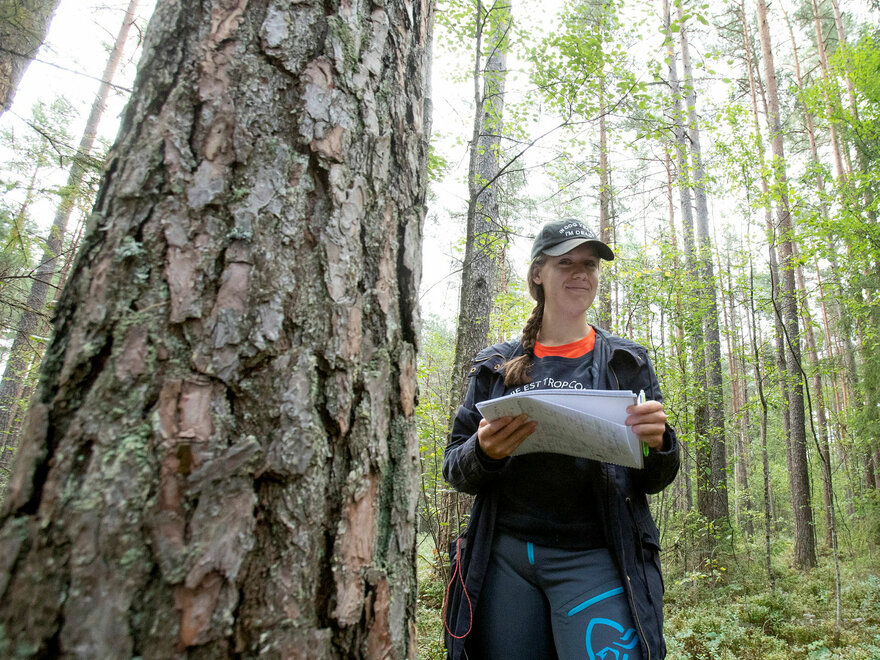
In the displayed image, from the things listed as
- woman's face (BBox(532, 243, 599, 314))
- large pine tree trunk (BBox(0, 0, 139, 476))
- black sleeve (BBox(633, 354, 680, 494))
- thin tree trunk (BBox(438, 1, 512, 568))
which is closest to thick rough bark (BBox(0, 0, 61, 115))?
large pine tree trunk (BBox(0, 0, 139, 476))

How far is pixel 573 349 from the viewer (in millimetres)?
2107

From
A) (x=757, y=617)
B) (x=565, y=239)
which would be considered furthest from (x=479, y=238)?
(x=757, y=617)

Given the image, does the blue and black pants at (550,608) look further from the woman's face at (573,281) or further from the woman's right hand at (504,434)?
the woman's face at (573,281)

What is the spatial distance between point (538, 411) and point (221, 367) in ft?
3.34

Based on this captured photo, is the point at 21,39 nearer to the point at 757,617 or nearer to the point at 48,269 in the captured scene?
Result: the point at 48,269

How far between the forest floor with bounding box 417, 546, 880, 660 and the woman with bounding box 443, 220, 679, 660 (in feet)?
7.97

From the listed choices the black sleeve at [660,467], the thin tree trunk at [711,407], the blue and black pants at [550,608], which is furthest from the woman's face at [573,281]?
the thin tree trunk at [711,407]

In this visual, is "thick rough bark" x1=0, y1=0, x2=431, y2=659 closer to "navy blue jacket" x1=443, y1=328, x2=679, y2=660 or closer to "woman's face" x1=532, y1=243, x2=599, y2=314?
"navy blue jacket" x1=443, y1=328, x2=679, y2=660

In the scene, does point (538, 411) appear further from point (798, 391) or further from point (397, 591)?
point (798, 391)

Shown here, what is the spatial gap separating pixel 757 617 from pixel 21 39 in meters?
8.73

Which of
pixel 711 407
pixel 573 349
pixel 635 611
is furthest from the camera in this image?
pixel 711 407

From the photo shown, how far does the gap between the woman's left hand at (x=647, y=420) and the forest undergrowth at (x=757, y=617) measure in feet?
9.51

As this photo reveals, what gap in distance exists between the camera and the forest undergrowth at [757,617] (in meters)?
4.30

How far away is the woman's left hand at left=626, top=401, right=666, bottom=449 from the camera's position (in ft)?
5.02
